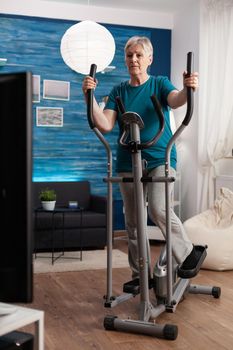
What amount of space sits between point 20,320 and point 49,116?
461 cm

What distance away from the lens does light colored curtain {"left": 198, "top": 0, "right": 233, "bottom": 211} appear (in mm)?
5387

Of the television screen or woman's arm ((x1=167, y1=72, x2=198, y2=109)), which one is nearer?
the television screen

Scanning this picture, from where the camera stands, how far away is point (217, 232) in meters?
4.22

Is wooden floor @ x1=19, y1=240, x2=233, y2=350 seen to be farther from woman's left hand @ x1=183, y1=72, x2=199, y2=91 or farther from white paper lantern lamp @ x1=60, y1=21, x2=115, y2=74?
white paper lantern lamp @ x1=60, y1=21, x2=115, y2=74

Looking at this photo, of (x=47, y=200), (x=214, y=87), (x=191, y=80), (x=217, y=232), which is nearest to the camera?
(x=191, y=80)

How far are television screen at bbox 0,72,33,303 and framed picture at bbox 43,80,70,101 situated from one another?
15.6 ft

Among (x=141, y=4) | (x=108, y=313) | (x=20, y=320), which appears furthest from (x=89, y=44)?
(x=20, y=320)

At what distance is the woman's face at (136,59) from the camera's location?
2863 mm

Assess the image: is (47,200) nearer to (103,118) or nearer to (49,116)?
(49,116)

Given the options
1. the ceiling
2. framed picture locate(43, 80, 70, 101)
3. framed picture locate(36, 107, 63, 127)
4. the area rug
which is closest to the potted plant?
the area rug

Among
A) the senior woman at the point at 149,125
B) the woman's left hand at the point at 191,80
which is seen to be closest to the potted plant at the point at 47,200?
the senior woman at the point at 149,125

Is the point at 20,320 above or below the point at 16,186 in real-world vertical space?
below

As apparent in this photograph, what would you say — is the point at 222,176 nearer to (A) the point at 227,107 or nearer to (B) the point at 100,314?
(A) the point at 227,107

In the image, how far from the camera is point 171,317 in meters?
2.90
